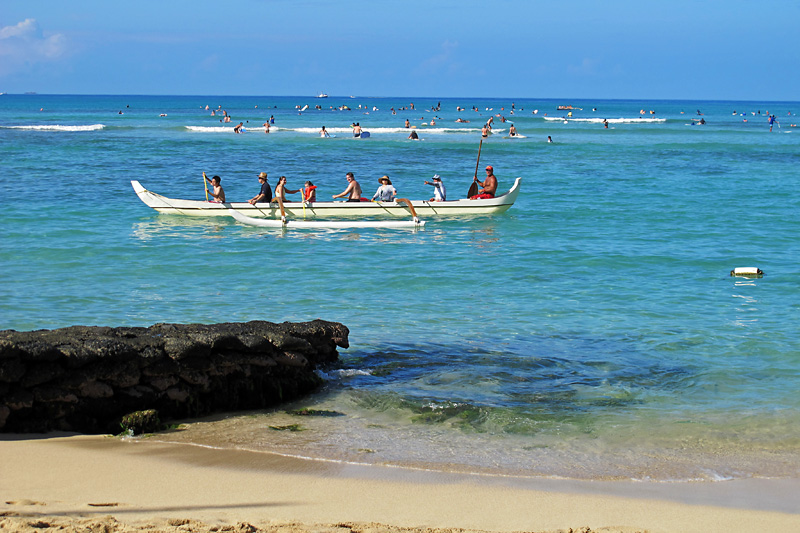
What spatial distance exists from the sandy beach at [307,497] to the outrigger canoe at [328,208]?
48.0 ft

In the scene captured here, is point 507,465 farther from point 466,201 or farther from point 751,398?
point 466,201

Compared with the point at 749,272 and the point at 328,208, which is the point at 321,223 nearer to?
the point at 328,208

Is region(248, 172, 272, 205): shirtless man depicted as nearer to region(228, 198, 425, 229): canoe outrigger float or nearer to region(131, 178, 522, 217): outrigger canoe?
region(131, 178, 522, 217): outrigger canoe

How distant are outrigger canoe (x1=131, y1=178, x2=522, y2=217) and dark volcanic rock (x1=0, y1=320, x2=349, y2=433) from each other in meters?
13.1

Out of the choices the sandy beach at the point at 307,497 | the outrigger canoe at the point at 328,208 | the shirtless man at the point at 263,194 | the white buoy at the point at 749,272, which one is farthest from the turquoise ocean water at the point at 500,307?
the shirtless man at the point at 263,194

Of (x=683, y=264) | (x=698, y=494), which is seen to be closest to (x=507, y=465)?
(x=698, y=494)

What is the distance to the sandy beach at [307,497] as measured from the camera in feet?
16.6

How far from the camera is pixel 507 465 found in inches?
250

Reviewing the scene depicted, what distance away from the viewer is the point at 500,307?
12.1 meters

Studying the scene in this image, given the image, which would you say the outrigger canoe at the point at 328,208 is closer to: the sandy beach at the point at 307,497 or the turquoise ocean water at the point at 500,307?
the turquoise ocean water at the point at 500,307

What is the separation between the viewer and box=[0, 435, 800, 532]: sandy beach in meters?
5.06

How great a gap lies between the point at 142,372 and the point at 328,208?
14500 mm

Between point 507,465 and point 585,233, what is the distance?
45.4 ft

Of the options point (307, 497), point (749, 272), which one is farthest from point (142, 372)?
point (749, 272)
